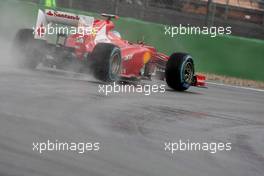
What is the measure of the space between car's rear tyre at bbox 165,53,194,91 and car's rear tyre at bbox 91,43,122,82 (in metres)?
1.31

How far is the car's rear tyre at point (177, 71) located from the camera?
562 inches

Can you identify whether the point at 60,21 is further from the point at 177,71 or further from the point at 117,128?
the point at 117,128

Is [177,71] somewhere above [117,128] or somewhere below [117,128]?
above

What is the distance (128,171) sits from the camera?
22.0 ft

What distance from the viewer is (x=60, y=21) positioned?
13875 millimetres

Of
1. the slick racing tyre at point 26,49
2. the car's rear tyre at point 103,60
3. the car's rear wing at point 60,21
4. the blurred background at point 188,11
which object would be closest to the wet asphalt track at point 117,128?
the car's rear tyre at point 103,60

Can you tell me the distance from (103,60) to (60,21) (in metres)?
1.23

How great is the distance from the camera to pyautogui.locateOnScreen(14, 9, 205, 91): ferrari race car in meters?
13.3

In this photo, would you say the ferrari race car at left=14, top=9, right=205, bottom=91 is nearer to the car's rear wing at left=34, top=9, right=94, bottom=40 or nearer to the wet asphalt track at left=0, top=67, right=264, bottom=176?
the car's rear wing at left=34, top=9, right=94, bottom=40

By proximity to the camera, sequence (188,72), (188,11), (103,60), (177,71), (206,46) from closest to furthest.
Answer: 1. (103,60)
2. (177,71)
3. (188,72)
4. (206,46)
5. (188,11)

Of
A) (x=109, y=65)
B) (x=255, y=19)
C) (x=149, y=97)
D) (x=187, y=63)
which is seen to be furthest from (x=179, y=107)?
(x=255, y=19)

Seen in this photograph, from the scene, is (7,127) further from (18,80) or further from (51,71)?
(51,71)

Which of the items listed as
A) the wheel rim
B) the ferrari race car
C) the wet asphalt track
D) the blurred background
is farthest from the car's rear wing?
the blurred background

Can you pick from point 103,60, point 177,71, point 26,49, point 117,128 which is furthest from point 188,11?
point 117,128
